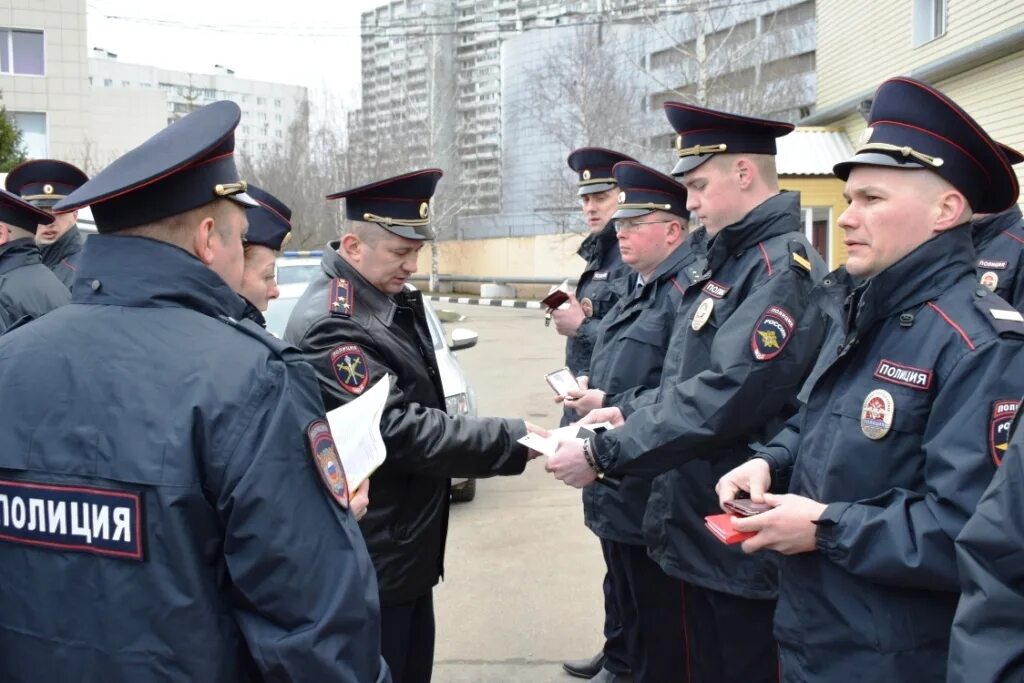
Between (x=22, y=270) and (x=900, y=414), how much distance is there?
4317 millimetres

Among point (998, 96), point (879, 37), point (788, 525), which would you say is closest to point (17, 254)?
point (788, 525)

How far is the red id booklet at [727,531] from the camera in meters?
2.41

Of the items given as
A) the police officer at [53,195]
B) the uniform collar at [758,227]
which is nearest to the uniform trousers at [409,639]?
the uniform collar at [758,227]

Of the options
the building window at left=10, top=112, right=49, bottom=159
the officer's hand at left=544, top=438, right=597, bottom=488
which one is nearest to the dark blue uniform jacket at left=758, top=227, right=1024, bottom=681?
the officer's hand at left=544, top=438, right=597, bottom=488

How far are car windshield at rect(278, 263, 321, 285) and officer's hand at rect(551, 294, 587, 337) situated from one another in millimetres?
3255

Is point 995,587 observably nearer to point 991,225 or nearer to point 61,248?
point 991,225

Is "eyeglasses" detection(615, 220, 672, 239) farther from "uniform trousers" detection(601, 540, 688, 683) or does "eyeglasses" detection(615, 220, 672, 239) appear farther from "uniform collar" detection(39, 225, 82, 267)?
"uniform collar" detection(39, 225, 82, 267)

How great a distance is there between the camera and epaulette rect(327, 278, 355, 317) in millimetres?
3119

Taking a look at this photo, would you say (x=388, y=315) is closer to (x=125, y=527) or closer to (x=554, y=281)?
(x=125, y=527)

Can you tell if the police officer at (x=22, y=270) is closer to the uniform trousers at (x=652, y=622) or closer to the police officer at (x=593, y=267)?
the police officer at (x=593, y=267)

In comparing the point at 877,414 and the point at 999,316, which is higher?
the point at 999,316

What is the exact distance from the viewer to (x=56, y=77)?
1318 inches

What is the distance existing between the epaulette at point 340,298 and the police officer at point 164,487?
1285 mm

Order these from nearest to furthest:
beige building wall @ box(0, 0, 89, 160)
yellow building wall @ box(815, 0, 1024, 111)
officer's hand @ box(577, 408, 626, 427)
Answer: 1. officer's hand @ box(577, 408, 626, 427)
2. yellow building wall @ box(815, 0, 1024, 111)
3. beige building wall @ box(0, 0, 89, 160)
